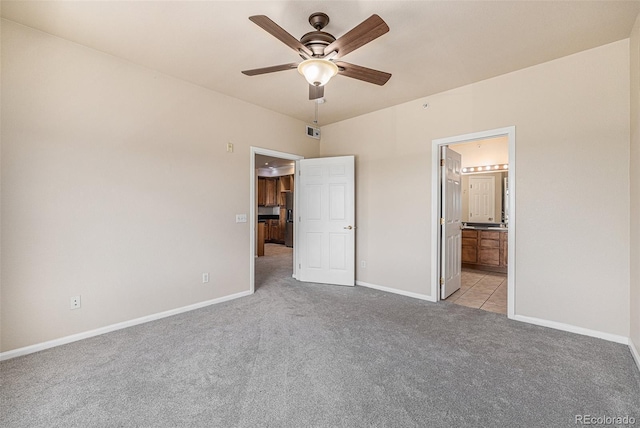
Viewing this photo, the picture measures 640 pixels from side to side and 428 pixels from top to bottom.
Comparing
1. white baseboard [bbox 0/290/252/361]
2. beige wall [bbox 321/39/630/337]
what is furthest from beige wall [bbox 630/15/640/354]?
white baseboard [bbox 0/290/252/361]

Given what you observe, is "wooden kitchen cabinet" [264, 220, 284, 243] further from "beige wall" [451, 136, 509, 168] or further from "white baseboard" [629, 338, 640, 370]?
"white baseboard" [629, 338, 640, 370]

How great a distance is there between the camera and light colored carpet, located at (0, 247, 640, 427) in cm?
158

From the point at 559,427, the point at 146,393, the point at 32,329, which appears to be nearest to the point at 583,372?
the point at 559,427

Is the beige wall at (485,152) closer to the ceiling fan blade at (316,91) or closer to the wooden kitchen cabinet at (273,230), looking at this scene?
the ceiling fan blade at (316,91)

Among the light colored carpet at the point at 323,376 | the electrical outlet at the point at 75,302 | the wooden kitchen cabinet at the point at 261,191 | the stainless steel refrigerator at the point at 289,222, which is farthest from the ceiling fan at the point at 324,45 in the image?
the wooden kitchen cabinet at the point at 261,191

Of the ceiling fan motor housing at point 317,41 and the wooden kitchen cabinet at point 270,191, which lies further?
the wooden kitchen cabinet at point 270,191

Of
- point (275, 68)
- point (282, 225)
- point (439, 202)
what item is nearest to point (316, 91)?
point (275, 68)

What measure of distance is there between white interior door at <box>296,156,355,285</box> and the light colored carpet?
1.37 metres

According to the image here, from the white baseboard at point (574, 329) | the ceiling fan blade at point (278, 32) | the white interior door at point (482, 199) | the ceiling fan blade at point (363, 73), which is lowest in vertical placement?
the white baseboard at point (574, 329)

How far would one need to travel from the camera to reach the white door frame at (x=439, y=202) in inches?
116

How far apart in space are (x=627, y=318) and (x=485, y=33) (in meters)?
2.79

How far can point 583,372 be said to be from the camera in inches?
78.4

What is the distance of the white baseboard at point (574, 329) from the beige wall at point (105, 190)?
11.3 feet

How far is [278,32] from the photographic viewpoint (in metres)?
1.69
